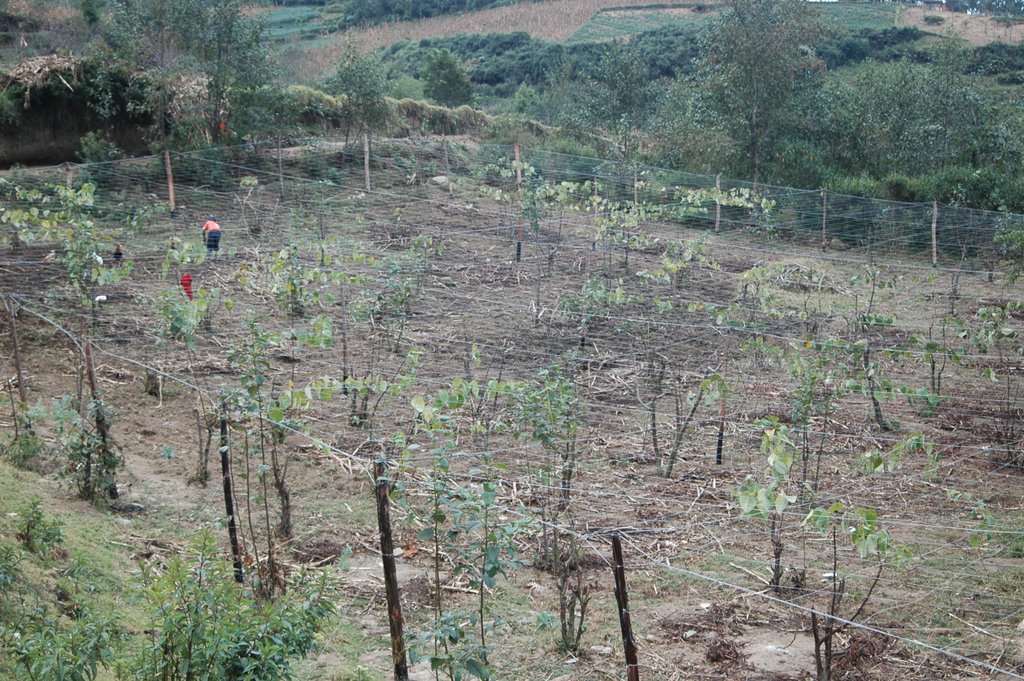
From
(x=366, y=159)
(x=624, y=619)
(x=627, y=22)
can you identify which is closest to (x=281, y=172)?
(x=366, y=159)

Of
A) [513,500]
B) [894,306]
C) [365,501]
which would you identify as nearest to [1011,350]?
[894,306]

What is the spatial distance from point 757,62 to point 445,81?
935 cm

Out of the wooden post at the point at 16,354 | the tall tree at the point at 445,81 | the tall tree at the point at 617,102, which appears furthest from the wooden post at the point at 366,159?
the tall tree at the point at 445,81

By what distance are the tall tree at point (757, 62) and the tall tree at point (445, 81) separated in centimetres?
787

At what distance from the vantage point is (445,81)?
2584 centimetres

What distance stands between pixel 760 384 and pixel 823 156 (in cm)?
1439

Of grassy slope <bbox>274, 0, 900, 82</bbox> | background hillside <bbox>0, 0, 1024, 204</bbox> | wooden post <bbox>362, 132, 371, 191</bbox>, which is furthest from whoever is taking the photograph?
grassy slope <bbox>274, 0, 900, 82</bbox>

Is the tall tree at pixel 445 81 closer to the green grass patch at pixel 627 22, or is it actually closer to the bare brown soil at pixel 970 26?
the green grass patch at pixel 627 22

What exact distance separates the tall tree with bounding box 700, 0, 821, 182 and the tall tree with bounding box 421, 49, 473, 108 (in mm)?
7875

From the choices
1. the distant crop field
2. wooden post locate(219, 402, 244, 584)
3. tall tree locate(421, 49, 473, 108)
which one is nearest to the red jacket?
wooden post locate(219, 402, 244, 584)

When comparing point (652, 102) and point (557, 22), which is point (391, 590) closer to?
point (652, 102)

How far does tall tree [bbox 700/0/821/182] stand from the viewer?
19.5 metres

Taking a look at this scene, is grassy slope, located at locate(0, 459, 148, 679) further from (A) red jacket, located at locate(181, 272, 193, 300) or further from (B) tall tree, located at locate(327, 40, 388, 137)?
(B) tall tree, located at locate(327, 40, 388, 137)

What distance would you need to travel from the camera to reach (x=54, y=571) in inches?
183
